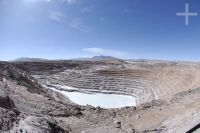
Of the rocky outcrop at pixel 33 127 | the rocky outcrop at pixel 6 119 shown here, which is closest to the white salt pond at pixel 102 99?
the rocky outcrop at pixel 33 127

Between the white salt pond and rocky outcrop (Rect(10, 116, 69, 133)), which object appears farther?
the white salt pond

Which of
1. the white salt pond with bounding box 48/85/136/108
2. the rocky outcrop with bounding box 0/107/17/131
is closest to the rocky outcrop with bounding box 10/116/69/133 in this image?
the rocky outcrop with bounding box 0/107/17/131

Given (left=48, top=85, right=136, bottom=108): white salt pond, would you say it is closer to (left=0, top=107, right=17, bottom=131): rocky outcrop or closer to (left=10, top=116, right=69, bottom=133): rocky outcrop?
(left=10, top=116, right=69, bottom=133): rocky outcrop

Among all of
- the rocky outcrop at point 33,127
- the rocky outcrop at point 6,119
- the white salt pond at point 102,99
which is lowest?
the white salt pond at point 102,99

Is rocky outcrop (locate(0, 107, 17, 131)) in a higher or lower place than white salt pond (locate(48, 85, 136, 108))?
higher

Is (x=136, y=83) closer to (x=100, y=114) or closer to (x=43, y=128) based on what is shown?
(x=100, y=114)

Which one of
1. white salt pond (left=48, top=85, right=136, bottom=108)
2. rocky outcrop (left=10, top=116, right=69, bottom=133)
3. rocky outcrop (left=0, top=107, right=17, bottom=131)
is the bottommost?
white salt pond (left=48, top=85, right=136, bottom=108)

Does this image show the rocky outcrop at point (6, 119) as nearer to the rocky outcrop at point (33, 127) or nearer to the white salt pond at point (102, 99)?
the rocky outcrop at point (33, 127)

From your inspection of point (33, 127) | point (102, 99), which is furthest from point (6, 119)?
point (102, 99)

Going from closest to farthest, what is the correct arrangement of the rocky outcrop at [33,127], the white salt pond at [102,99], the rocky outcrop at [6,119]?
the rocky outcrop at [6,119]
the rocky outcrop at [33,127]
the white salt pond at [102,99]

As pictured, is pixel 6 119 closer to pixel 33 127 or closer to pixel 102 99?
pixel 33 127
